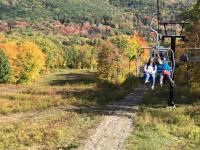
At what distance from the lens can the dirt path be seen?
4247 centimetres

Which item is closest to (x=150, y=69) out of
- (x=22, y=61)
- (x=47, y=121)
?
(x=47, y=121)

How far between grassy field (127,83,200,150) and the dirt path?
3.21 feet

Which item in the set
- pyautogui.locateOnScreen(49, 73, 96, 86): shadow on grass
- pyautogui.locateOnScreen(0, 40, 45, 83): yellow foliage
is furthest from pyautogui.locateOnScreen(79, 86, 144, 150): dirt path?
pyautogui.locateOnScreen(49, 73, 96, 86): shadow on grass

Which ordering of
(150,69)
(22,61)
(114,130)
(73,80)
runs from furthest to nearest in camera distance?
(73,80), (22,61), (114,130), (150,69)

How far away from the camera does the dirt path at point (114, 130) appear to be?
42469mm

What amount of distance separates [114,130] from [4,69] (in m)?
74.6

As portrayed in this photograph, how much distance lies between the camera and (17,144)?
4378 centimetres

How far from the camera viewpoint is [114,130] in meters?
49.1

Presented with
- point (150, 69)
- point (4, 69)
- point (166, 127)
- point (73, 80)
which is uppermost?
point (150, 69)

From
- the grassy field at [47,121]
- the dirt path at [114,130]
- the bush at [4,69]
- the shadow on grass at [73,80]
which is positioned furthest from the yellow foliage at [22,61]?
the dirt path at [114,130]

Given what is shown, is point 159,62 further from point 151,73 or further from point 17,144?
point 17,144

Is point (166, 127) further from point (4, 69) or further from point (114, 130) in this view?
point (4, 69)

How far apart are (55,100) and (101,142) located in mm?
34112

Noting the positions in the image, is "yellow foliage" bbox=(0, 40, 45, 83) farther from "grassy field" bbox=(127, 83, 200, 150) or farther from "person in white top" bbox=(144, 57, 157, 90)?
"person in white top" bbox=(144, 57, 157, 90)
